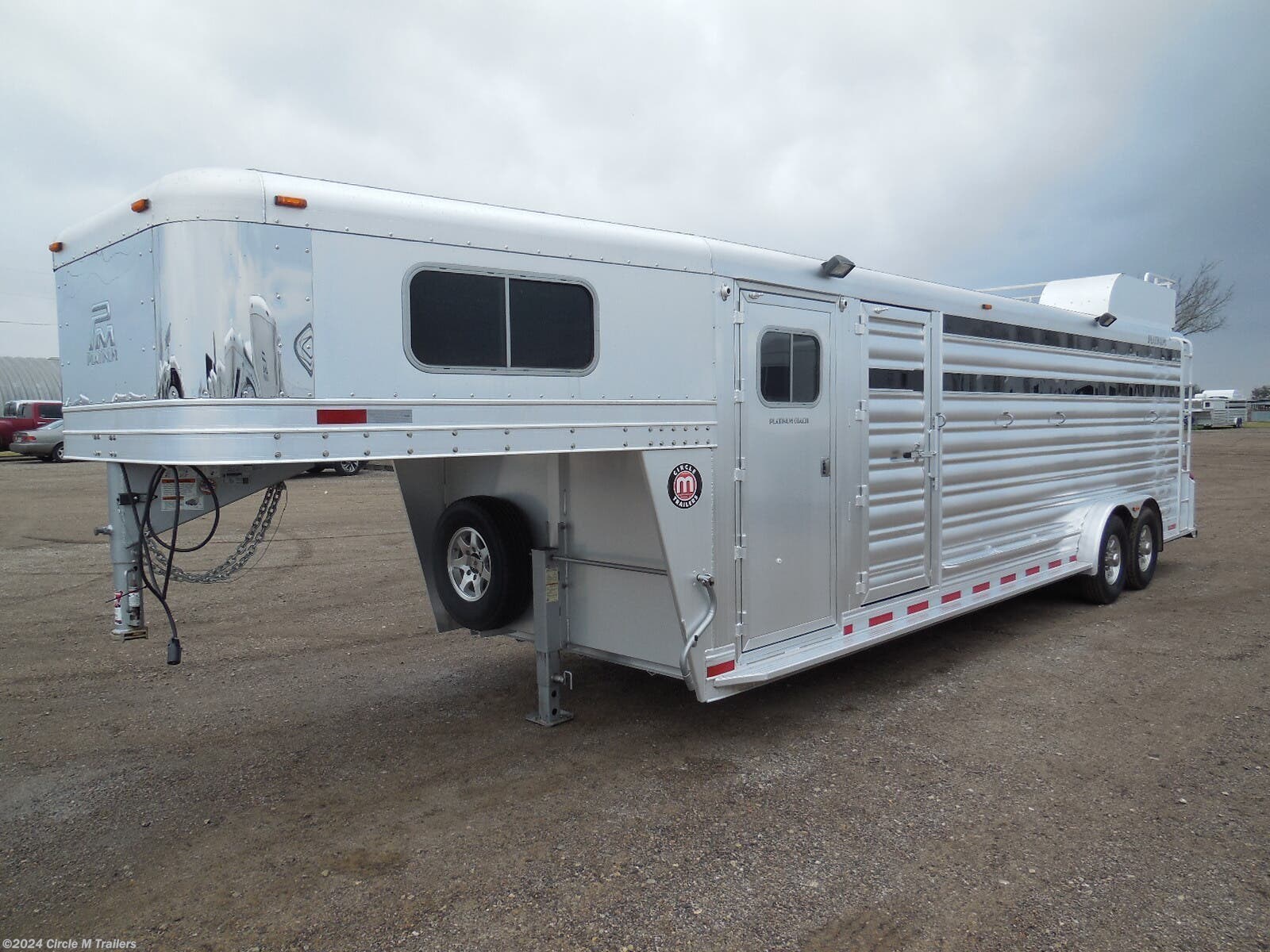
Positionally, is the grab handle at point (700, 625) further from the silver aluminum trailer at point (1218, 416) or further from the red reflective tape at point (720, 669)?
the silver aluminum trailer at point (1218, 416)

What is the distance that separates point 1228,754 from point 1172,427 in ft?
18.1

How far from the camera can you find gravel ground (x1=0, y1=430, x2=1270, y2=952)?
3049 mm

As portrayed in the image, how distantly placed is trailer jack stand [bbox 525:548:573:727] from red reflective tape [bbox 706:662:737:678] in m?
0.83

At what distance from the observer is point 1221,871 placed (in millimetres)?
3330

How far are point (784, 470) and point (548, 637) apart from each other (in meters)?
1.53

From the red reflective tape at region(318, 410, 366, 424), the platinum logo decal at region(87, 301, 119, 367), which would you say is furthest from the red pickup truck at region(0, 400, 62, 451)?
the red reflective tape at region(318, 410, 366, 424)

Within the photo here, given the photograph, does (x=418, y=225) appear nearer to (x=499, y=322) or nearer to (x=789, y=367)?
(x=499, y=322)

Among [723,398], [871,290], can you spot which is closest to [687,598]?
[723,398]

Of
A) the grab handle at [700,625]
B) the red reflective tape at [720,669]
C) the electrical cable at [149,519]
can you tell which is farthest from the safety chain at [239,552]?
the red reflective tape at [720,669]

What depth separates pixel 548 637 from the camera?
4598mm

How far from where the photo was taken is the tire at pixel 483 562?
15.2 ft

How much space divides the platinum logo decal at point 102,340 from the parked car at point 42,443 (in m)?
24.4

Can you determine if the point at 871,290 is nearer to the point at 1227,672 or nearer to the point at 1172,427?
the point at 1227,672

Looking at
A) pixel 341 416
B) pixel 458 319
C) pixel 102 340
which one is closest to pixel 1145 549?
pixel 458 319
